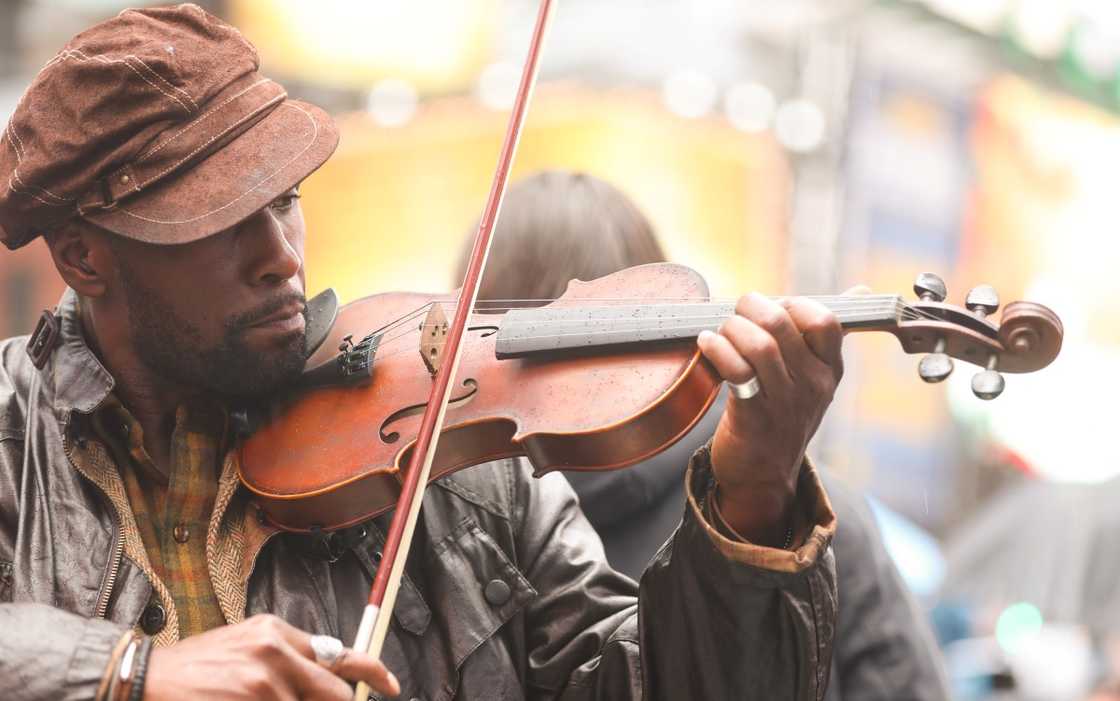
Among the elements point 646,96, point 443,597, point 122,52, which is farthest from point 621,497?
point 646,96

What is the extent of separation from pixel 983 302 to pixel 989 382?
0.39 ft

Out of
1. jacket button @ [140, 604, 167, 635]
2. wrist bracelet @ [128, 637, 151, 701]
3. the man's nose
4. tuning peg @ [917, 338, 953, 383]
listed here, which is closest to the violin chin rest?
the man's nose

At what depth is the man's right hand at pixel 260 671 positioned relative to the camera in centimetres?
183

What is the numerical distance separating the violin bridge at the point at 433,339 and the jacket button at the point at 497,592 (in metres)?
0.33

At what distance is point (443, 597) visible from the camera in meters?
2.31

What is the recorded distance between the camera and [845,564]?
3.02 m

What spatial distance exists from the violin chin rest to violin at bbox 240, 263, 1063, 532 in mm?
14

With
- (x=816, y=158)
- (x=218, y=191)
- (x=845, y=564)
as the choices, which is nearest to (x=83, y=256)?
(x=218, y=191)

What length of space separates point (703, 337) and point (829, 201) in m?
7.07

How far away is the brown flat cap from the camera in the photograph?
2.23 meters

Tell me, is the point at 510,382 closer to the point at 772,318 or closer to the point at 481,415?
the point at 481,415

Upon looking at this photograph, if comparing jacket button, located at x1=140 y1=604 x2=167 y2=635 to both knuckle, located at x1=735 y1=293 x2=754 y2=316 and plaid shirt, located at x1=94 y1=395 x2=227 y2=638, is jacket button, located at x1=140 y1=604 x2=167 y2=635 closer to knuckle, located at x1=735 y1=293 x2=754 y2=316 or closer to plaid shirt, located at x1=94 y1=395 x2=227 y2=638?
plaid shirt, located at x1=94 y1=395 x2=227 y2=638

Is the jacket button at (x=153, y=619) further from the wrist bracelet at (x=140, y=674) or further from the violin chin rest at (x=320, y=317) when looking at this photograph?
the violin chin rest at (x=320, y=317)

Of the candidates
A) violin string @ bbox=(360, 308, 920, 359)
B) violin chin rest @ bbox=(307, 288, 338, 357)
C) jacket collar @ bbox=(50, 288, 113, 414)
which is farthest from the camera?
violin chin rest @ bbox=(307, 288, 338, 357)
